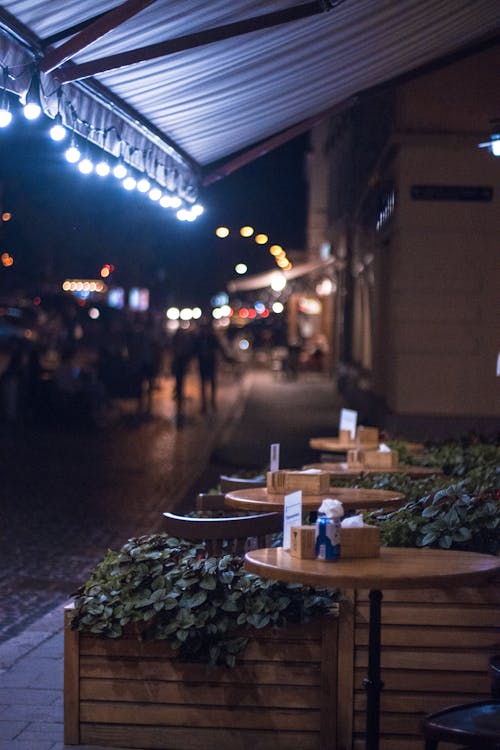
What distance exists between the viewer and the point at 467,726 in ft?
13.8

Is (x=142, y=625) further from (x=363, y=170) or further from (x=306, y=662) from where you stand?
(x=363, y=170)

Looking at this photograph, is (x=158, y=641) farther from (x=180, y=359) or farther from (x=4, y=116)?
(x=180, y=359)

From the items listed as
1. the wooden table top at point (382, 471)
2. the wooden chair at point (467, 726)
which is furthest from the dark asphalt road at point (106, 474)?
the wooden chair at point (467, 726)

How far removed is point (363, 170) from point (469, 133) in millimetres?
6675

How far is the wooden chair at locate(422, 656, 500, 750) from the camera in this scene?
13.5 feet

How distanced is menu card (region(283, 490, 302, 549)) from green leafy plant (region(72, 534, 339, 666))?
1.21ft

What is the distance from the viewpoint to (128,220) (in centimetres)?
3145

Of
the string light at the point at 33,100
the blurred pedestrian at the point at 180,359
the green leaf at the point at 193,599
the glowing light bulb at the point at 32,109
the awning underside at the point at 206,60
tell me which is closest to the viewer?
the green leaf at the point at 193,599

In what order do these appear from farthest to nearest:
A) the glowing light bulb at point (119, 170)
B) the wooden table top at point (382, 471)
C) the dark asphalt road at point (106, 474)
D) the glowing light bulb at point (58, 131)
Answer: the glowing light bulb at point (119, 170), the dark asphalt road at point (106, 474), the wooden table top at point (382, 471), the glowing light bulb at point (58, 131)

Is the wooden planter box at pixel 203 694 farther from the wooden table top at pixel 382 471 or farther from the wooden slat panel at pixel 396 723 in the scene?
the wooden table top at pixel 382 471

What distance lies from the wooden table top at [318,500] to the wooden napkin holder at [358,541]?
2.09 metres

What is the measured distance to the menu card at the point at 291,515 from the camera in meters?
5.08

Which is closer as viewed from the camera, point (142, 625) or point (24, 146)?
point (142, 625)

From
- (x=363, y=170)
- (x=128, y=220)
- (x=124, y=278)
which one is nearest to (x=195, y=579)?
(x=363, y=170)
